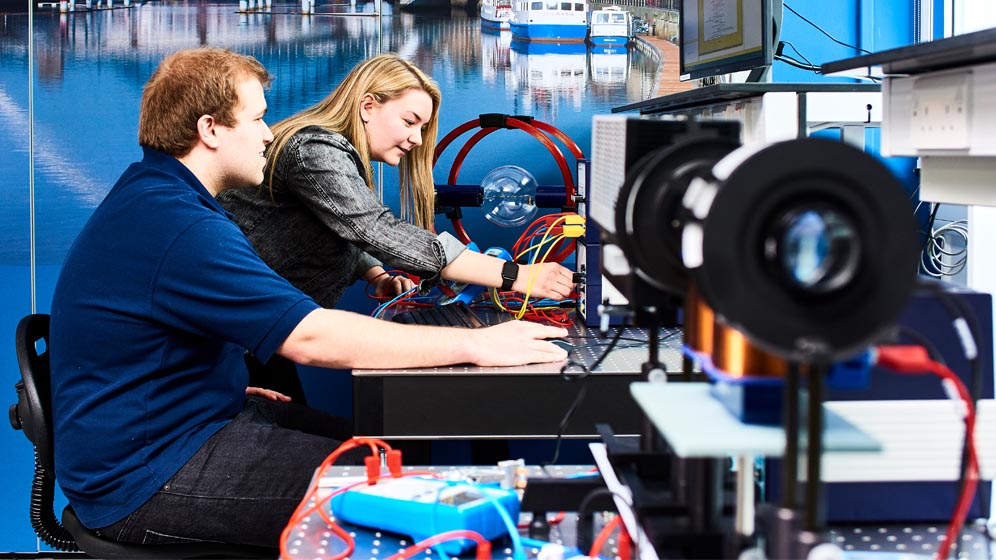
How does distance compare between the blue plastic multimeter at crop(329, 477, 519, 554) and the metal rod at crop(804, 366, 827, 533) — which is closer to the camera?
the metal rod at crop(804, 366, 827, 533)

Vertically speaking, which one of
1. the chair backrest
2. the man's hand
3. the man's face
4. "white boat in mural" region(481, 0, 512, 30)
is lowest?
the chair backrest

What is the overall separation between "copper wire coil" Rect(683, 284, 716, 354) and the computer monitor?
1330 mm

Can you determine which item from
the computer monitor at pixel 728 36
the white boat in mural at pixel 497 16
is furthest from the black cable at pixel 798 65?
the white boat in mural at pixel 497 16

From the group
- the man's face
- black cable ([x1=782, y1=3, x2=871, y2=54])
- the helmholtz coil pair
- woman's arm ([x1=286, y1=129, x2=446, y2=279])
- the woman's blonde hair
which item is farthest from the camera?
black cable ([x1=782, y1=3, x2=871, y2=54])

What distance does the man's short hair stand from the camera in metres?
1.71

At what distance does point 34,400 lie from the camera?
166 centimetres

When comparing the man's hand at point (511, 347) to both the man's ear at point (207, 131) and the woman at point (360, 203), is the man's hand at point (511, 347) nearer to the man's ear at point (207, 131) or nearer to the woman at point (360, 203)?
the woman at point (360, 203)

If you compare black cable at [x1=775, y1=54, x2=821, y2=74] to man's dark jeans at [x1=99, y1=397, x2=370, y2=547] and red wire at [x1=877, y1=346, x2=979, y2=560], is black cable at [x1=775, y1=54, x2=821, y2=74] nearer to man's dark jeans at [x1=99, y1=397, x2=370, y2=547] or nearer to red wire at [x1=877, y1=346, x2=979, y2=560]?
man's dark jeans at [x1=99, y1=397, x2=370, y2=547]

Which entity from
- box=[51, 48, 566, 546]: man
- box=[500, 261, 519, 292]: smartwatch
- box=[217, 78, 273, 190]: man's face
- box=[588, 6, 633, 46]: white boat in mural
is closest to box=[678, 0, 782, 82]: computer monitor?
box=[588, 6, 633, 46]: white boat in mural

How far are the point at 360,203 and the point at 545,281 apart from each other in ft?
1.45

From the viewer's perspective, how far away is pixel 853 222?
587mm

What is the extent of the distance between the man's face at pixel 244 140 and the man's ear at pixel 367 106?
2.06 feet

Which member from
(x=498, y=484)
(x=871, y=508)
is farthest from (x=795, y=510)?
(x=498, y=484)

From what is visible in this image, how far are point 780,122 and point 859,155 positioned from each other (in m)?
1.08
